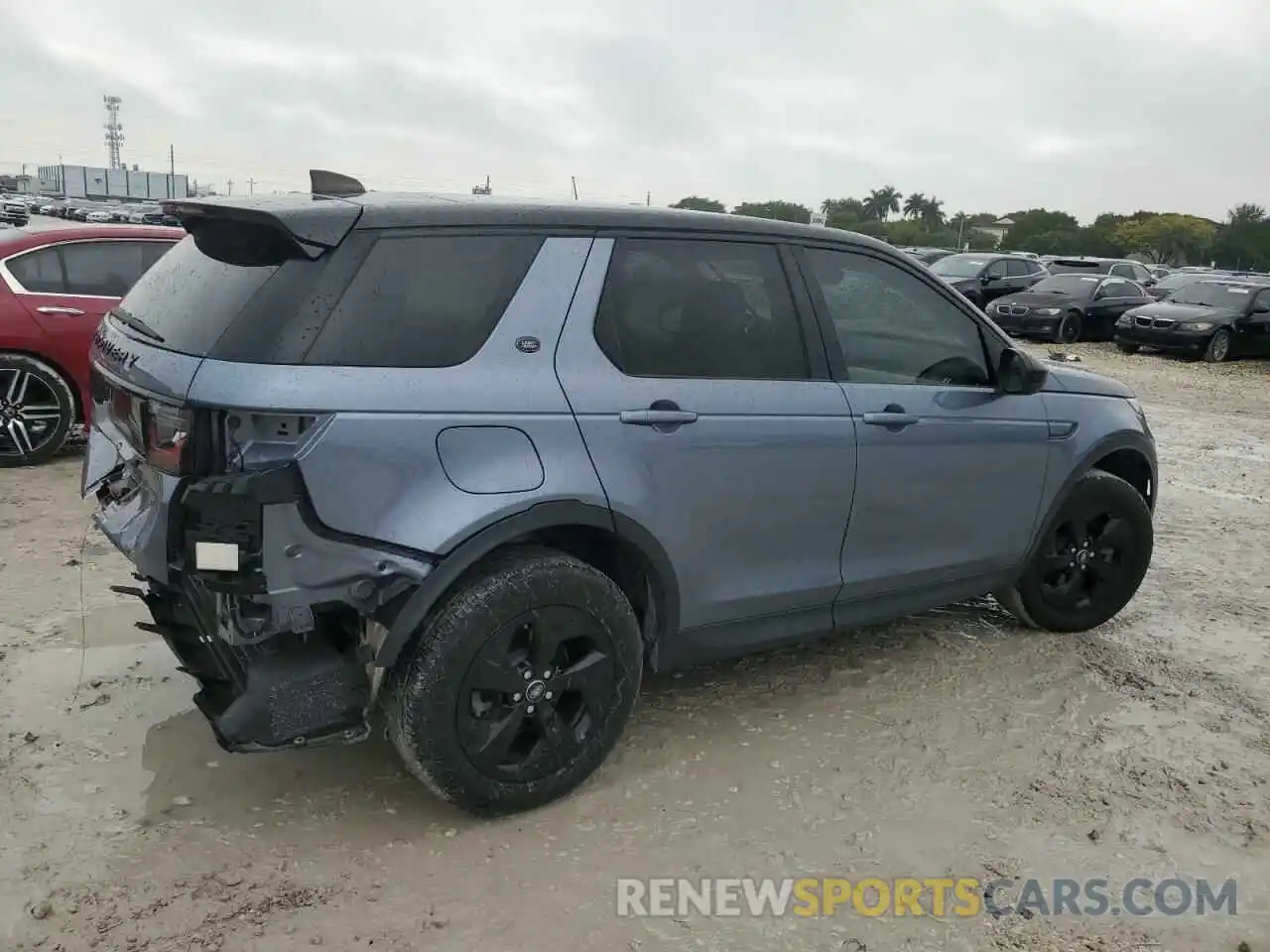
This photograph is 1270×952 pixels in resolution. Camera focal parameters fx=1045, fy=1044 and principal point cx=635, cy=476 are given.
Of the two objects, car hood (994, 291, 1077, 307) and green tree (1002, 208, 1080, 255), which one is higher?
green tree (1002, 208, 1080, 255)

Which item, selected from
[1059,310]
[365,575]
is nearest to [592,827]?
[365,575]

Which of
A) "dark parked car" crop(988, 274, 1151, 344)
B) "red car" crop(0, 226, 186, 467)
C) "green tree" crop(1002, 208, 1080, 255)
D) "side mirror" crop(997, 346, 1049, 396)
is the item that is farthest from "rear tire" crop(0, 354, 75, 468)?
"green tree" crop(1002, 208, 1080, 255)

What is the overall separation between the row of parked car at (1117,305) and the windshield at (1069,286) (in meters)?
0.02

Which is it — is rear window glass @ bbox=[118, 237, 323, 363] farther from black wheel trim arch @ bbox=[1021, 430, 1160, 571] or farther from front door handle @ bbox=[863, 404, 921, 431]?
black wheel trim arch @ bbox=[1021, 430, 1160, 571]

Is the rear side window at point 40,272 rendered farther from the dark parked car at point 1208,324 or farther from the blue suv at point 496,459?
the dark parked car at point 1208,324

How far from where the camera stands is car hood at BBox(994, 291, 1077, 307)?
64.7ft

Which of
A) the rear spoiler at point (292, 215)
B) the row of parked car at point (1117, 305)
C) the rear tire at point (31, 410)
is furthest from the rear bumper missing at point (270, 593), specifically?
the row of parked car at point (1117, 305)

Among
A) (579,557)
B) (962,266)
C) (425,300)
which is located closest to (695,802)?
(579,557)

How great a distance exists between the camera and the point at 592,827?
314 cm

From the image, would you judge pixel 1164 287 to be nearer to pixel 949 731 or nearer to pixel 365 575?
pixel 949 731

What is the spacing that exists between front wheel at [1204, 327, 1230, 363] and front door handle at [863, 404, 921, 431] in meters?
16.6

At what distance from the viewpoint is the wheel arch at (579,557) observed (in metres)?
2.86

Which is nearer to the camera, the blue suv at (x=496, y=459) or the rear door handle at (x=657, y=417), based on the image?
the blue suv at (x=496, y=459)

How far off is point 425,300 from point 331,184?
2.37ft
